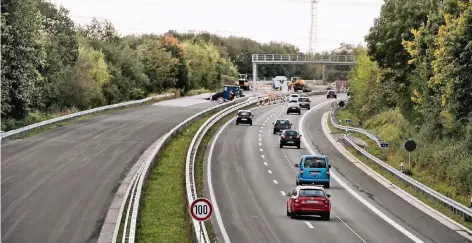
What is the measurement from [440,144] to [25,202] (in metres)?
25.4

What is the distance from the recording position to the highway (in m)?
27.0

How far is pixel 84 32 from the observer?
113688 mm

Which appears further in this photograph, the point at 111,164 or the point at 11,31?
the point at 11,31

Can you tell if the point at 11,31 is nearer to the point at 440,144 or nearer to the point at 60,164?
the point at 60,164

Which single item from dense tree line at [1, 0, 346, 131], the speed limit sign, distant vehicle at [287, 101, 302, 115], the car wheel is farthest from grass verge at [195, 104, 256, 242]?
dense tree line at [1, 0, 346, 131]

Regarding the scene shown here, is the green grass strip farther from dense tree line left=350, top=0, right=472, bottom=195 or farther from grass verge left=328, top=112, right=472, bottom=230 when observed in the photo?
dense tree line left=350, top=0, right=472, bottom=195

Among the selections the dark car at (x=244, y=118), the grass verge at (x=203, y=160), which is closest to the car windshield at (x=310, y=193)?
the grass verge at (x=203, y=160)

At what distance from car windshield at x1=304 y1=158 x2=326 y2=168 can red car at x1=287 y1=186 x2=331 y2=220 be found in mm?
9056

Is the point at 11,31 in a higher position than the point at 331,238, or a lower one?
higher

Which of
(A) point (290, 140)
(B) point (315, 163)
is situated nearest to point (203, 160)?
(A) point (290, 140)

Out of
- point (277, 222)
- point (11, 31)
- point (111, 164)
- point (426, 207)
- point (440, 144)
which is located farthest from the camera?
point (11, 31)

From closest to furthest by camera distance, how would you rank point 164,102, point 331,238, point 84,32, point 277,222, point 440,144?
1. point 331,238
2. point 277,222
3. point 440,144
4. point 164,102
5. point 84,32

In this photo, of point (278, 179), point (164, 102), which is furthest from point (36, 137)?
point (164, 102)

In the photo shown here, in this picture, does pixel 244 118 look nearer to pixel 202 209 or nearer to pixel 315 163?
pixel 315 163
